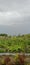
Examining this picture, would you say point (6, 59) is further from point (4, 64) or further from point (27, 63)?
point (27, 63)

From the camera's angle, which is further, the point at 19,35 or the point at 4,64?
the point at 19,35

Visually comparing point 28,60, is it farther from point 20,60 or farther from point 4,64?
point 4,64

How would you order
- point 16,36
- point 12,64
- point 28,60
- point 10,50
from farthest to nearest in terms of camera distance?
point 16,36, point 10,50, point 28,60, point 12,64

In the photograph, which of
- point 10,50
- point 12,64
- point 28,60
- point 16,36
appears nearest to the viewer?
point 12,64

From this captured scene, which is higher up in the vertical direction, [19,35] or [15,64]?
[19,35]

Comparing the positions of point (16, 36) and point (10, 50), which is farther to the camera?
point (16, 36)

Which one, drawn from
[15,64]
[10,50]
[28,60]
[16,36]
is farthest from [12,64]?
[16,36]

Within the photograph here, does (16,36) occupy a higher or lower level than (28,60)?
higher

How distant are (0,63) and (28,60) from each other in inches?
15.5

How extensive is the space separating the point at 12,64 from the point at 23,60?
0.16 metres

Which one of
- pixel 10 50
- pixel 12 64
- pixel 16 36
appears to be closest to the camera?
pixel 12 64

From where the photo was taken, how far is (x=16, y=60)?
2693 mm

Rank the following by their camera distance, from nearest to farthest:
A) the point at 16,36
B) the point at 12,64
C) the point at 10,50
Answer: the point at 12,64 < the point at 10,50 < the point at 16,36

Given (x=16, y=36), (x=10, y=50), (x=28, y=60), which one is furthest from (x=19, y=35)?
(x=28, y=60)
